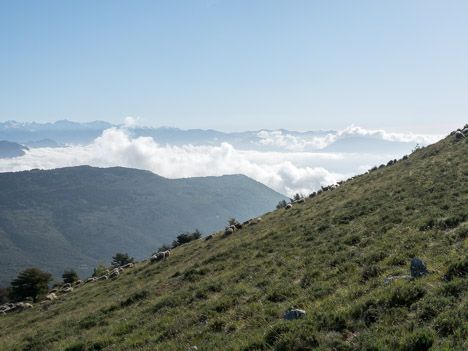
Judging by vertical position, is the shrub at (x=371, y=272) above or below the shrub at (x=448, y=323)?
below

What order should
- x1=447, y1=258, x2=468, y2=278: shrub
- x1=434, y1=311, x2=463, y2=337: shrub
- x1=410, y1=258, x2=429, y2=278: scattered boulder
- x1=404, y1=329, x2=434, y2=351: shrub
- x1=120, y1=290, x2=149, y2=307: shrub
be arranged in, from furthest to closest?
x1=120, y1=290, x2=149, y2=307: shrub, x1=410, y1=258, x2=429, y2=278: scattered boulder, x1=447, y1=258, x2=468, y2=278: shrub, x1=434, y1=311, x2=463, y2=337: shrub, x1=404, y1=329, x2=434, y2=351: shrub

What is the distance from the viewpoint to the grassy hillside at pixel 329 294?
26.9ft

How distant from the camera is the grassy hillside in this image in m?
8.20

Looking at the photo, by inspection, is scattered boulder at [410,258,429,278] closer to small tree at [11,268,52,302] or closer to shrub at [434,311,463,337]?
shrub at [434,311,463,337]

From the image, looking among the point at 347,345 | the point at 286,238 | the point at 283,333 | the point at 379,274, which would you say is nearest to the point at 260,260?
the point at 286,238

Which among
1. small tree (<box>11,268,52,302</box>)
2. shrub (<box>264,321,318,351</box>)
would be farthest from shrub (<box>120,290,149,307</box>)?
small tree (<box>11,268,52,302</box>)

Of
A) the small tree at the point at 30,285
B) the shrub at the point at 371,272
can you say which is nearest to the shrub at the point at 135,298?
the shrub at the point at 371,272

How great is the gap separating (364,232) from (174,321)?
41.5 feet

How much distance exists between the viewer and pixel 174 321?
44.1 feet

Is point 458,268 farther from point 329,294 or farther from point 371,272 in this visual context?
point 329,294

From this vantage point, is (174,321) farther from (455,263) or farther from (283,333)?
(455,263)

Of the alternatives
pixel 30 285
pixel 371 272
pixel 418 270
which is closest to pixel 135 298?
pixel 371 272

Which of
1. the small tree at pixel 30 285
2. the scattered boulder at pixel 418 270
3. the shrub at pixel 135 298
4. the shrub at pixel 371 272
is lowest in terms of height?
the small tree at pixel 30 285

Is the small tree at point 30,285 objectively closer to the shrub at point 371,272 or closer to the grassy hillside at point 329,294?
the grassy hillside at point 329,294
